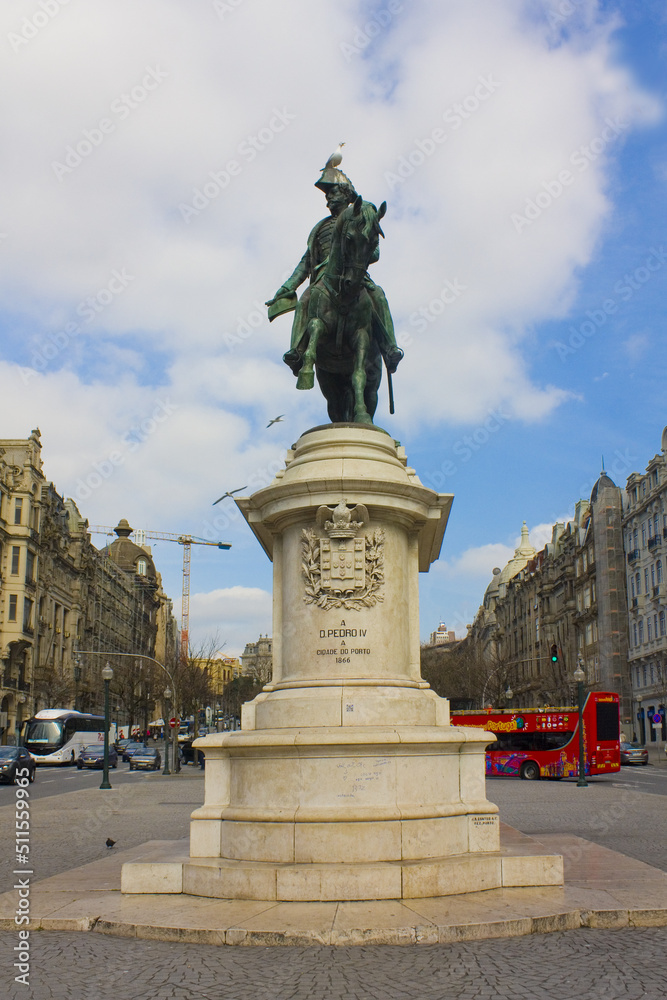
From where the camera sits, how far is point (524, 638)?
11262 cm

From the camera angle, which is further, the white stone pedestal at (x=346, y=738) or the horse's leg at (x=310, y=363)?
the horse's leg at (x=310, y=363)

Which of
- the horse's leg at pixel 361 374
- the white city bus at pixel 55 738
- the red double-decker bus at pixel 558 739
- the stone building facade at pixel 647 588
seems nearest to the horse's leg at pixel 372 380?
the horse's leg at pixel 361 374

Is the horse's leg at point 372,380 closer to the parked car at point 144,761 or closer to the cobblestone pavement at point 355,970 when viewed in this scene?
the cobblestone pavement at point 355,970

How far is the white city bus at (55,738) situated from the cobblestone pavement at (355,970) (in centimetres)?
5045

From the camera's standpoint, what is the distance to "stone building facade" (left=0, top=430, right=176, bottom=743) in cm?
6906

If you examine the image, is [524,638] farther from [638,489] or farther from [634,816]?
[634,816]

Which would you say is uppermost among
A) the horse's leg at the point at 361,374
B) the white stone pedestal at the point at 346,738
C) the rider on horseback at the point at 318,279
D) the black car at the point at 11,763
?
the rider on horseback at the point at 318,279

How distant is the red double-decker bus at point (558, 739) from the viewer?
3650cm

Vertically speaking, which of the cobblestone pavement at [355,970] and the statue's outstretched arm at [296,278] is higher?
the statue's outstretched arm at [296,278]

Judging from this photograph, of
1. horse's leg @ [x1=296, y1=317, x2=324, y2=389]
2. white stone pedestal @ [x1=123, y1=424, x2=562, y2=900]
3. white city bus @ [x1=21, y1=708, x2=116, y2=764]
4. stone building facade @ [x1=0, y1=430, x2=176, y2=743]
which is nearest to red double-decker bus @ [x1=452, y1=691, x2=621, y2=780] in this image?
horse's leg @ [x1=296, y1=317, x2=324, y2=389]

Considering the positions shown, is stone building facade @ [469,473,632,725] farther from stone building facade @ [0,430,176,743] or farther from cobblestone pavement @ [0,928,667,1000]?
cobblestone pavement @ [0,928,667,1000]

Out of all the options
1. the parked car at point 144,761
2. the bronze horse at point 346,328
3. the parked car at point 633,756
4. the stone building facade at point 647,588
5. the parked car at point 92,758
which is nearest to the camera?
the bronze horse at point 346,328

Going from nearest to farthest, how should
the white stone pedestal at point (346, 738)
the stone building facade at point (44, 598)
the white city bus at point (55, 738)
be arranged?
the white stone pedestal at point (346, 738) < the white city bus at point (55, 738) < the stone building facade at point (44, 598)

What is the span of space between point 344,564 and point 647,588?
62266mm
